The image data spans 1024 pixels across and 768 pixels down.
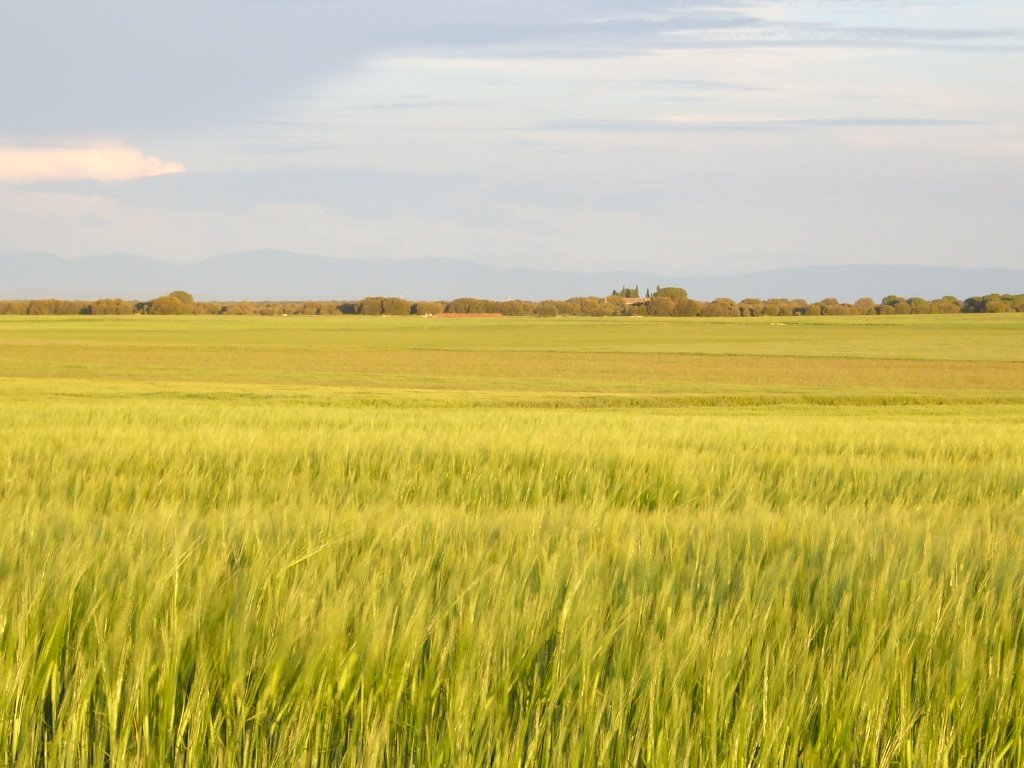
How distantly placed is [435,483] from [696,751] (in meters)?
4.20

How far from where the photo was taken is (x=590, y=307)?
17662cm

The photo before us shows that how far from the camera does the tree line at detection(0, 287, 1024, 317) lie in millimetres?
159750

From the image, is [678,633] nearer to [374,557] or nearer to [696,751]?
[696,751]

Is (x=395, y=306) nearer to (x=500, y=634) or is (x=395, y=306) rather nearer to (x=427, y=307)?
(x=427, y=307)

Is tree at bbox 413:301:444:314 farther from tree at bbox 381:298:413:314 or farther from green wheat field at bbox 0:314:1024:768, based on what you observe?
green wheat field at bbox 0:314:1024:768

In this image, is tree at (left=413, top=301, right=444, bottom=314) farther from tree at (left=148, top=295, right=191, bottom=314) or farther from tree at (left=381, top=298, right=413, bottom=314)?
tree at (left=148, top=295, right=191, bottom=314)

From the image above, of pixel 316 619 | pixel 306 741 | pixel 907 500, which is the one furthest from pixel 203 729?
pixel 907 500

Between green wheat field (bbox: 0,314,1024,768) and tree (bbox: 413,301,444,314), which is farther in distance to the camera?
tree (bbox: 413,301,444,314)

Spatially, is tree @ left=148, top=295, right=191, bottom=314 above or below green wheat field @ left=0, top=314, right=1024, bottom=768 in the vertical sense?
below

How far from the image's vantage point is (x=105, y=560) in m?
2.86

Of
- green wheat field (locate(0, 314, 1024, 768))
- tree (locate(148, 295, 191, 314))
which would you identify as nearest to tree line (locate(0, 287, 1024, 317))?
tree (locate(148, 295, 191, 314))

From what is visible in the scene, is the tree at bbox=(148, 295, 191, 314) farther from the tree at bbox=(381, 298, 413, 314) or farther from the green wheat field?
the green wheat field

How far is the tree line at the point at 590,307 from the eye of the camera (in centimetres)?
15975

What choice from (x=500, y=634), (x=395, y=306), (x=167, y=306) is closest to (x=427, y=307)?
(x=395, y=306)
